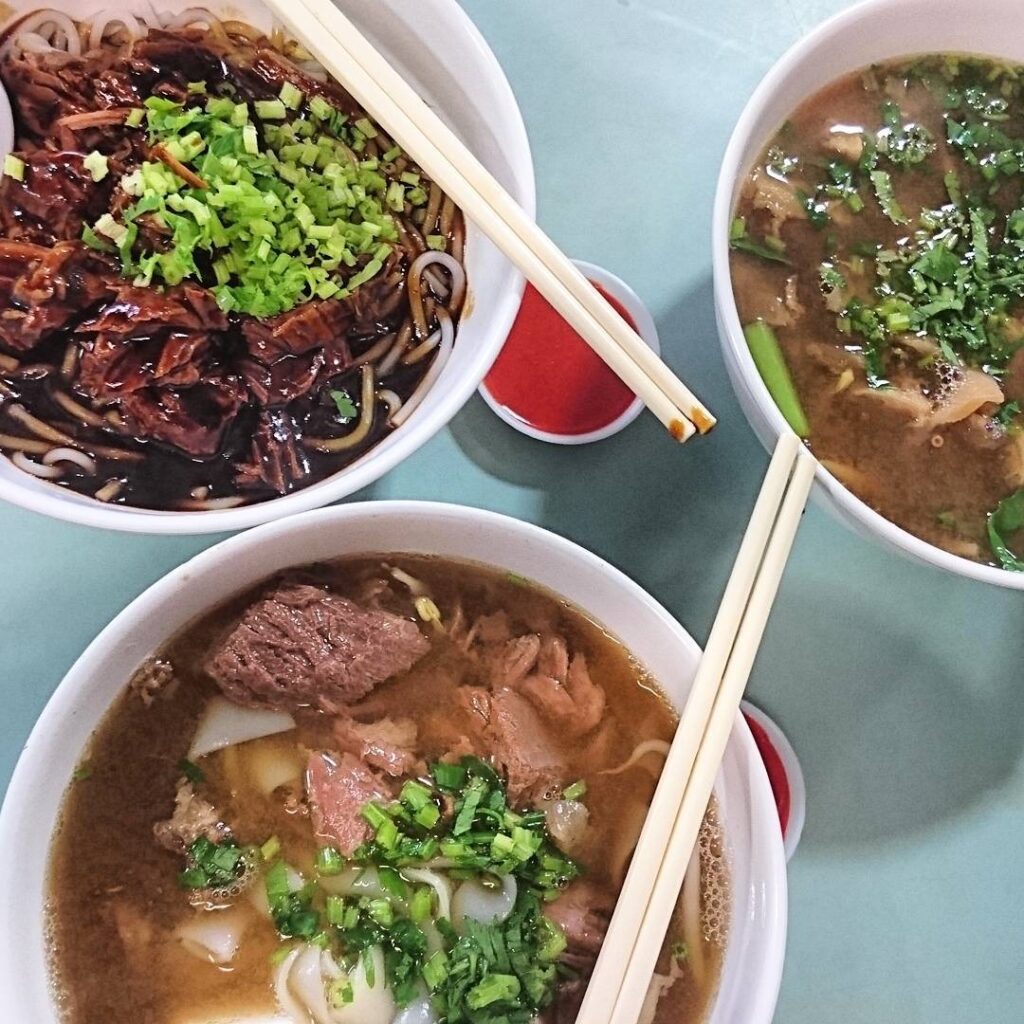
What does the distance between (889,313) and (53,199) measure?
127cm

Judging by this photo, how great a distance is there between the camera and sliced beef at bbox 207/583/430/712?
1452mm

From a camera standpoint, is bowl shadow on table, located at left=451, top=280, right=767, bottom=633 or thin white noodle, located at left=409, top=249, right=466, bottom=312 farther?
bowl shadow on table, located at left=451, top=280, right=767, bottom=633

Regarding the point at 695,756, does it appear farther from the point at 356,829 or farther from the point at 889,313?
the point at 889,313

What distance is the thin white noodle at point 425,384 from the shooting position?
4.61 ft

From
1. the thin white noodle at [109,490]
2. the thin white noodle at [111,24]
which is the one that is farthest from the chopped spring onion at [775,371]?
the thin white noodle at [111,24]

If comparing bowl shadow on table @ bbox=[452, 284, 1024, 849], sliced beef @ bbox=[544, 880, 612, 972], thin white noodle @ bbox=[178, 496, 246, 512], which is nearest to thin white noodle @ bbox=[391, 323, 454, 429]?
thin white noodle @ bbox=[178, 496, 246, 512]

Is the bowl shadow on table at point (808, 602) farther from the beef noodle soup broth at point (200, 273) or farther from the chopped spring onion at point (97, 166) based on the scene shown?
the chopped spring onion at point (97, 166)

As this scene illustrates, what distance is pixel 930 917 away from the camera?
1.81 meters

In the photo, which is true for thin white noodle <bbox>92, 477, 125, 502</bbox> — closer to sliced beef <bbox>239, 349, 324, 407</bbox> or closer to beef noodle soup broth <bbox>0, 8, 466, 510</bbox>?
beef noodle soup broth <bbox>0, 8, 466, 510</bbox>

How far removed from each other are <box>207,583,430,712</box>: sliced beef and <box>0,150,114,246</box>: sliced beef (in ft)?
2.03

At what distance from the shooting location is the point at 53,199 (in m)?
1.38

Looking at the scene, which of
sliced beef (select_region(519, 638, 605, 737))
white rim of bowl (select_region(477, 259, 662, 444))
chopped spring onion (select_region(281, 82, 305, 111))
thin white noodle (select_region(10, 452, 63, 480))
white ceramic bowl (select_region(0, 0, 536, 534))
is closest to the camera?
white ceramic bowl (select_region(0, 0, 536, 534))

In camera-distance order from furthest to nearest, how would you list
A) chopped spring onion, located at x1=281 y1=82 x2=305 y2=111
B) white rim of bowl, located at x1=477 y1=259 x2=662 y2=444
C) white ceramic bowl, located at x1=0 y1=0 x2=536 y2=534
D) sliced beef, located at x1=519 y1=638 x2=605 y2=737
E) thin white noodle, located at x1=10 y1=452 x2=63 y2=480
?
white rim of bowl, located at x1=477 y1=259 x2=662 y2=444 → sliced beef, located at x1=519 y1=638 x2=605 y2=737 → chopped spring onion, located at x1=281 y1=82 x2=305 y2=111 → thin white noodle, located at x1=10 y1=452 x2=63 y2=480 → white ceramic bowl, located at x1=0 y1=0 x2=536 y2=534

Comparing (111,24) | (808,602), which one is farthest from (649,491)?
(111,24)
